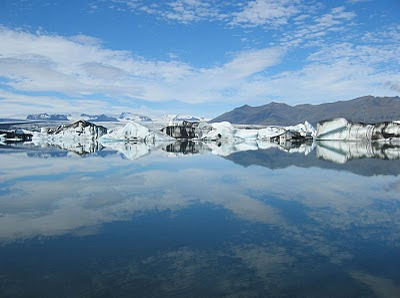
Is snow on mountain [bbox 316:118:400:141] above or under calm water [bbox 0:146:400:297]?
above

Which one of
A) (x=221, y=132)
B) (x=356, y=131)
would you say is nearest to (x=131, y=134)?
(x=221, y=132)

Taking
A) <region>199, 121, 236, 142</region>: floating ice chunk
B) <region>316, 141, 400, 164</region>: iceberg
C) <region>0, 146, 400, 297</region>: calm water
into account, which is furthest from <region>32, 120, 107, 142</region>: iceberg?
<region>0, 146, 400, 297</region>: calm water

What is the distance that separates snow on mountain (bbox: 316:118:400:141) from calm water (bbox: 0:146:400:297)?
1136 inches

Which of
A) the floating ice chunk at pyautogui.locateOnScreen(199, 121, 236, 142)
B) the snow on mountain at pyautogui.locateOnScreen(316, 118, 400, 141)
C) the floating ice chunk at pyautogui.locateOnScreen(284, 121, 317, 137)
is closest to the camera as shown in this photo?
the snow on mountain at pyautogui.locateOnScreen(316, 118, 400, 141)

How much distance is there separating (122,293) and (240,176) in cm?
847

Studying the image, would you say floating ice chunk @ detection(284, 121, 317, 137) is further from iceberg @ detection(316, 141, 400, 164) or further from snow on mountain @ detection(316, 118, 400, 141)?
iceberg @ detection(316, 141, 400, 164)

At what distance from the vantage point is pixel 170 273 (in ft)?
13.0

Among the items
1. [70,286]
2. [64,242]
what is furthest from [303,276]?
[64,242]

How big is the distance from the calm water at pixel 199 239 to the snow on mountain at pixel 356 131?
28848 millimetres

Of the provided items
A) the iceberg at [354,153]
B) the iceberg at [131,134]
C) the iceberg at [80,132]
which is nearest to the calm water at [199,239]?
the iceberg at [354,153]

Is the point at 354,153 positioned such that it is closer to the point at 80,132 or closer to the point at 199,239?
the point at 199,239

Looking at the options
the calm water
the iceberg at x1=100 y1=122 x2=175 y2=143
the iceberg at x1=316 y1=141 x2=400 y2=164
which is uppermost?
the iceberg at x1=100 y1=122 x2=175 y2=143

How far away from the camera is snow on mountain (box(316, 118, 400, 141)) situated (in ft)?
117

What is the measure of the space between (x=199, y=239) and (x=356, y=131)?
121 feet
